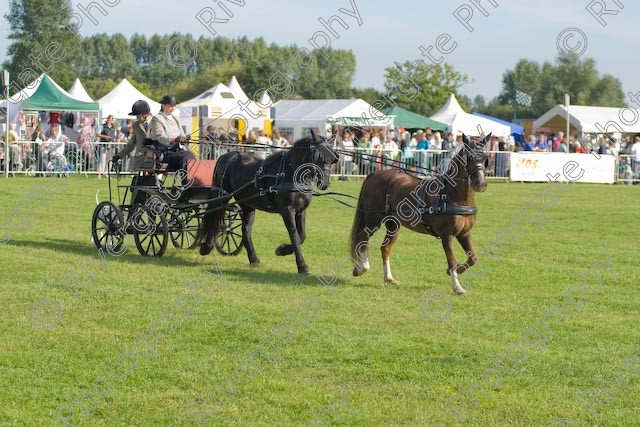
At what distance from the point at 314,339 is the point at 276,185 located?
411cm

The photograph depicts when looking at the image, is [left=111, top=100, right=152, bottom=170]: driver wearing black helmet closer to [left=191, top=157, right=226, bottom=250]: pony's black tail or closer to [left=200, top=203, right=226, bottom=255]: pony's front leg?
[left=191, top=157, right=226, bottom=250]: pony's black tail

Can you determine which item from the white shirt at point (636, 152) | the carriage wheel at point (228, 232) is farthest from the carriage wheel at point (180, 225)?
the white shirt at point (636, 152)

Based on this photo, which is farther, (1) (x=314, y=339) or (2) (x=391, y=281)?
(2) (x=391, y=281)

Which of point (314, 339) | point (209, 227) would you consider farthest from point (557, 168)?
point (314, 339)

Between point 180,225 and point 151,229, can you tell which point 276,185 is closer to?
point 180,225

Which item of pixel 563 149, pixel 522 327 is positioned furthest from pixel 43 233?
pixel 563 149

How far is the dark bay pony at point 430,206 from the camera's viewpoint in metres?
10.4

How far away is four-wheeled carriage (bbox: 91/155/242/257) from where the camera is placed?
12898mm

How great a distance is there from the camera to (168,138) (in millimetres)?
12938

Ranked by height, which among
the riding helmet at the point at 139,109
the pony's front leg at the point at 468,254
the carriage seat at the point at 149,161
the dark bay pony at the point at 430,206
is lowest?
the pony's front leg at the point at 468,254

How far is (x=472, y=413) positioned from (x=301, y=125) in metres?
34.9

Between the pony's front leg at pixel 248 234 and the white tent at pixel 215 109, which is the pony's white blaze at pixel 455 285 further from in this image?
the white tent at pixel 215 109

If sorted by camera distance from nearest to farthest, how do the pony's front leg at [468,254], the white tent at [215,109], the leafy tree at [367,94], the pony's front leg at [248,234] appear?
1. the pony's front leg at [468,254]
2. the pony's front leg at [248,234]
3. the white tent at [215,109]
4. the leafy tree at [367,94]

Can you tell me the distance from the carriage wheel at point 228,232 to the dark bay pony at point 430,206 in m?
2.50
